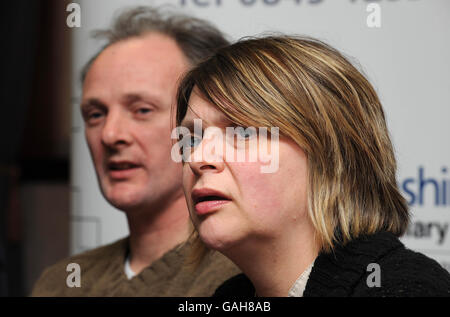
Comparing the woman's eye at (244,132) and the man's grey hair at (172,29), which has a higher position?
the man's grey hair at (172,29)

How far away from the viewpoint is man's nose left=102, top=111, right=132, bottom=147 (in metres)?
1.22

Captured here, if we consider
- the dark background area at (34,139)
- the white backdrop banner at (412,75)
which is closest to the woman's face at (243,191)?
the white backdrop banner at (412,75)

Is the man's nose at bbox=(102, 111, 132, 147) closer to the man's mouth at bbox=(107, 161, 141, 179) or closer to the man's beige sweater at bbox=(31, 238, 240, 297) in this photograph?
the man's mouth at bbox=(107, 161, 141, 179)

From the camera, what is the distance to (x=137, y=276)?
123 centimetres

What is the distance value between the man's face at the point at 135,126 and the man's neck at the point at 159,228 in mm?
21

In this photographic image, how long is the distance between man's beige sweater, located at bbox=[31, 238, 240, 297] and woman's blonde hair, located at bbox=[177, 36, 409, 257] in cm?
35

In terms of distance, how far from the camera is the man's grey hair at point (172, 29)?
1318 mm

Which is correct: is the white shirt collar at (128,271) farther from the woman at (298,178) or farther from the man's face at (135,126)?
the woman at (298,178)

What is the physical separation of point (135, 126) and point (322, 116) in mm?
512

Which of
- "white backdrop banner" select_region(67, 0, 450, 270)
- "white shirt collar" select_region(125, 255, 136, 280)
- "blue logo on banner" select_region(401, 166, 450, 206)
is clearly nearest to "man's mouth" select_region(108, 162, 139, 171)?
"white shirt collar" select_region(125, 255, 136, 280)

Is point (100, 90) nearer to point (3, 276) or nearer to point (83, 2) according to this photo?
point (83, 2)

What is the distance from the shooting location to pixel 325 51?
868mm
